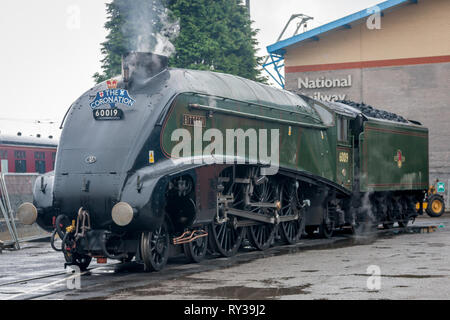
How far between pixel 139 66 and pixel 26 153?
19742 millimetres

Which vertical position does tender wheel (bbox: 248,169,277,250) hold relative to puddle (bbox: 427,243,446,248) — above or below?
above

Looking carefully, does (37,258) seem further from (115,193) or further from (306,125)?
(306,125)

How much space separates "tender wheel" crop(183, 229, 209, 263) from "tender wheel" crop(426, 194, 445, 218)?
13.6 meters

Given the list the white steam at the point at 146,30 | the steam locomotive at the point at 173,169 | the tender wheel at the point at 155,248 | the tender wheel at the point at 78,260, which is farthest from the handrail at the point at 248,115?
the tender wheel at the point at 78,260

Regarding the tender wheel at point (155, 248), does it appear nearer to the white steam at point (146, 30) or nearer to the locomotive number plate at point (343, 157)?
the white steam at point (146, 30)

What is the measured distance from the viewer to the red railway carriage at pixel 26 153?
2895cm

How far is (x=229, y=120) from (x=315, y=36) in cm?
2196

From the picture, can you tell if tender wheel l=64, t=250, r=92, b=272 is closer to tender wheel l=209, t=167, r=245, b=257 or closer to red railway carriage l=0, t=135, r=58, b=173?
tender wheel l=209, t=167, r=245, b=257

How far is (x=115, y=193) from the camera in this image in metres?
11.1

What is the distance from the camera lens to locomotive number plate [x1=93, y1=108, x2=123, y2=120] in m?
11.6

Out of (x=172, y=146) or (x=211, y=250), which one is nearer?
(x=172, y=146)

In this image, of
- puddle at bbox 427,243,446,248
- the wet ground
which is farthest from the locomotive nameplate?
puddle at bbox 427,243,446,248

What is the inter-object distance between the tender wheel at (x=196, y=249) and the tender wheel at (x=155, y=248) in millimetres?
694

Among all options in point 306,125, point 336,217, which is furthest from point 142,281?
point 336,217
